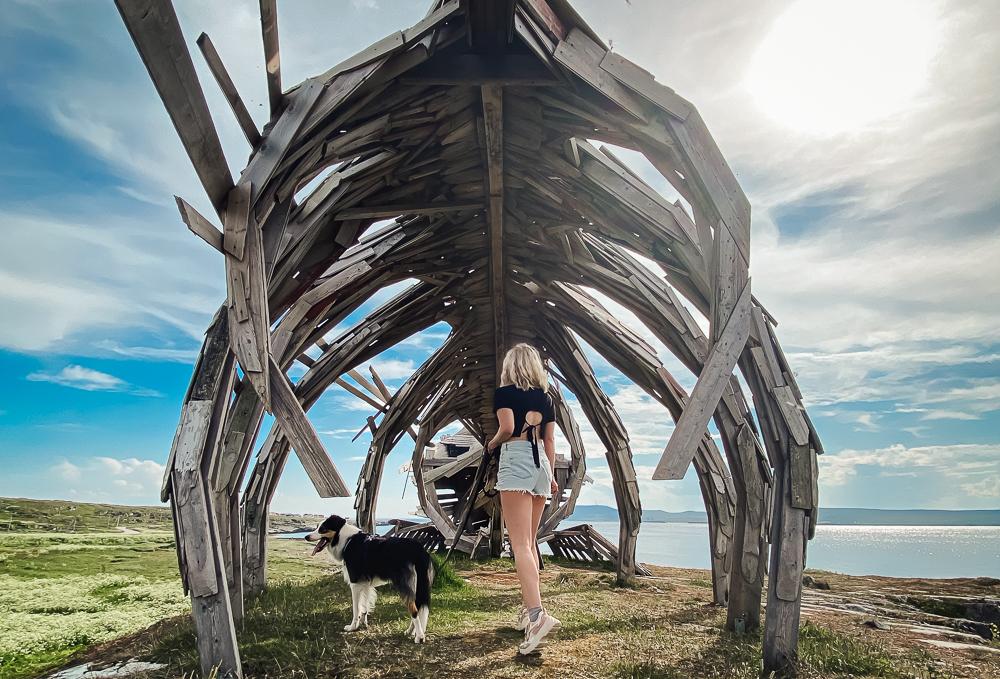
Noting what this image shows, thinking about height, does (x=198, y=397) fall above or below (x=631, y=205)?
below

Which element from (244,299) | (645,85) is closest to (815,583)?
(645,85)

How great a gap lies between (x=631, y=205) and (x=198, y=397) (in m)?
2.95

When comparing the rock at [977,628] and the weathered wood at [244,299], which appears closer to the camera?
the weathered wood at [244,299]

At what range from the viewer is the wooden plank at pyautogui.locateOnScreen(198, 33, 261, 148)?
108 inches

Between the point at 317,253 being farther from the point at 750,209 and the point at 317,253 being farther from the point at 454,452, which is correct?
the point at 454,452

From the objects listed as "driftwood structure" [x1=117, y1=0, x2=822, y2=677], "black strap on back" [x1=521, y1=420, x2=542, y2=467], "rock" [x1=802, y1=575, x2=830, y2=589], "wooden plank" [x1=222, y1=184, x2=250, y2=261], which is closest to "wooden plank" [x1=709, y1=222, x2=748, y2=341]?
"driftwood structure" [x1=117, y1=0, x2=822, y2=677]

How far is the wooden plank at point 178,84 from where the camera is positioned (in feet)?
7.17

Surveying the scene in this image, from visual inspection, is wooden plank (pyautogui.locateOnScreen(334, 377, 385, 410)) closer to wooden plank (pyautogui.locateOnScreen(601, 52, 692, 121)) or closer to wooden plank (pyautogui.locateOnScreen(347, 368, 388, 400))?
wooden plank (pyautogui.locateOnScreen(347, 368, 388, 400))

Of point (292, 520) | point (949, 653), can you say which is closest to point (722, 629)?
point (949, 653)

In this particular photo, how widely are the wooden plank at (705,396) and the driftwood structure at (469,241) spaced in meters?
0.01

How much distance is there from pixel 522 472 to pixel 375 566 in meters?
1.48

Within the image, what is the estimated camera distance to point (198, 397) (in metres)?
2.83

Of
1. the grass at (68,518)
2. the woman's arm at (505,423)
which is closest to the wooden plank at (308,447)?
the woman's arm at (505,423)

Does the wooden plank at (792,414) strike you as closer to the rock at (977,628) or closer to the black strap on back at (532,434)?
the black strap on back at (532,434)
